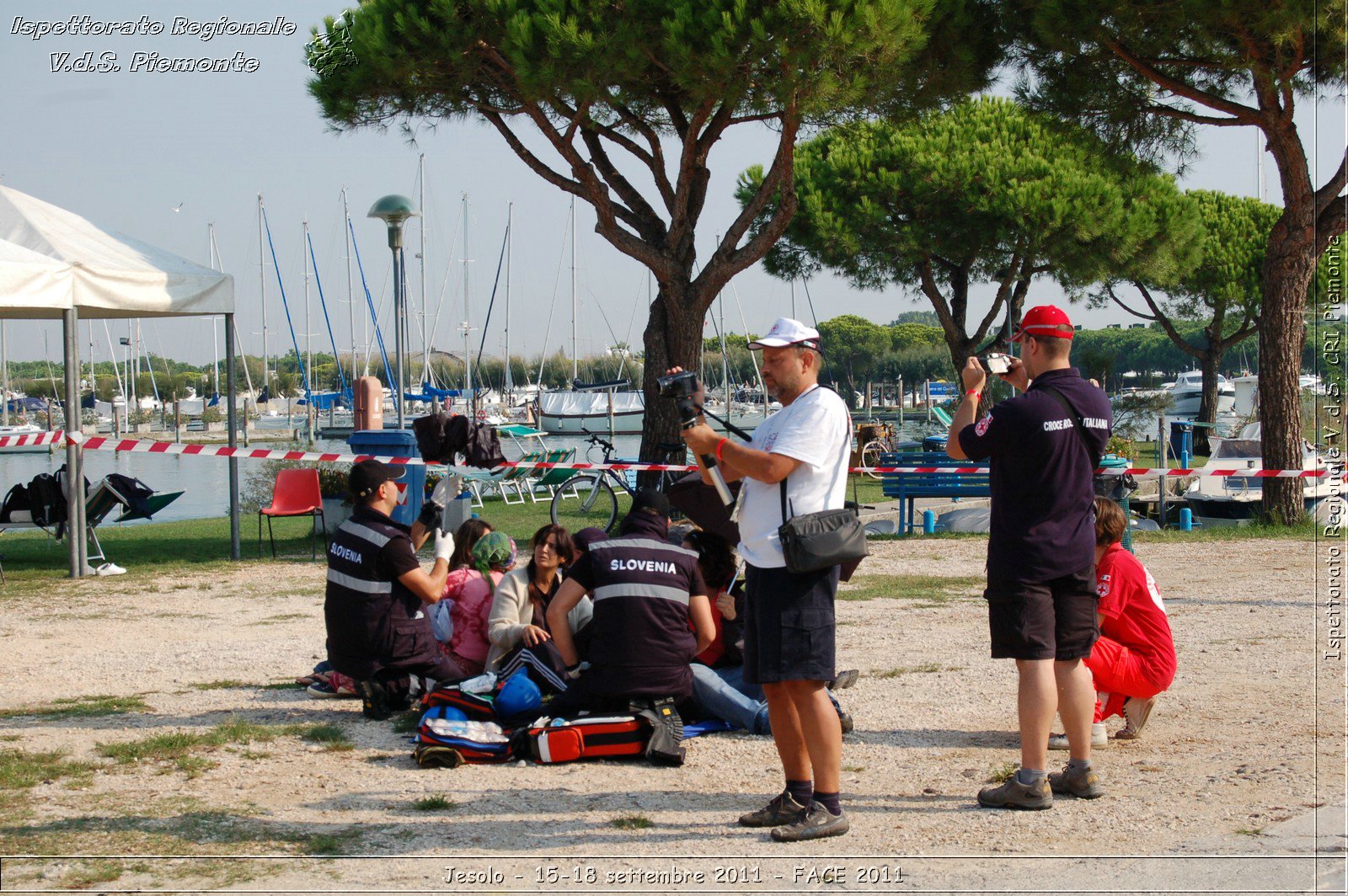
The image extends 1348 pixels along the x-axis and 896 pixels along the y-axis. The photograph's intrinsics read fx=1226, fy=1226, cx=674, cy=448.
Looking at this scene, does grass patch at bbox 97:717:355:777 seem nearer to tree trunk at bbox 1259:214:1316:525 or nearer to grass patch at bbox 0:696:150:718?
grass patch at bbox 0:696:150:718

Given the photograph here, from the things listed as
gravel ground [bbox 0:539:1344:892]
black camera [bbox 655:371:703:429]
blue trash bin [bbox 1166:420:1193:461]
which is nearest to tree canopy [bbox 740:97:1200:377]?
blue trash bin [bbox 1166:420:1193:461]

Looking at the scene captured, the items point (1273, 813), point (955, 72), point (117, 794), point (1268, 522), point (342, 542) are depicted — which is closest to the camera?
point (1273, 813)

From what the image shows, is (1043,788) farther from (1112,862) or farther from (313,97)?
(313,97)

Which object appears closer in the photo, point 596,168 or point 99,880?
point 99,880

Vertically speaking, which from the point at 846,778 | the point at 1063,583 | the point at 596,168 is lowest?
the point at 846,778

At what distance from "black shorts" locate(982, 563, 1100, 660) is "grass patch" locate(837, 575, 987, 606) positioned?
4.48 m

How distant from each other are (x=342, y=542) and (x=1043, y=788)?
3.22m

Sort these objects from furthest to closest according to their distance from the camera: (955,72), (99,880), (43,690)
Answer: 1. (955,72)
2. (43,690)
3. (99,880)

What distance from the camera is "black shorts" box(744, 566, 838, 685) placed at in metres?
3.87

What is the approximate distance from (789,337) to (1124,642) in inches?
88.2

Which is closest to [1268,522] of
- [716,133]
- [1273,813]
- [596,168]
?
[716,133]

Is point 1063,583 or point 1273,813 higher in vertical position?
point 1063,583

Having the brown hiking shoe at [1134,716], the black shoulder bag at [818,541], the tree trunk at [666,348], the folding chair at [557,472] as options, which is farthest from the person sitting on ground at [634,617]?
the folding chair at [557,472]

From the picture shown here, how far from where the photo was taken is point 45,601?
9.30 metres
